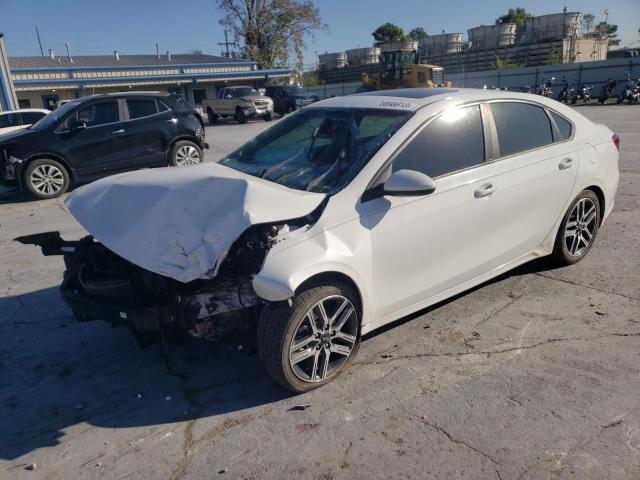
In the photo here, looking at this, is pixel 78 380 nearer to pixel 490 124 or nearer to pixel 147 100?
pixel 490 124

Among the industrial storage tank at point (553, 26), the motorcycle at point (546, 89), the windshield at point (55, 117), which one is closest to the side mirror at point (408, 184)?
the windshield at point (55, 117)

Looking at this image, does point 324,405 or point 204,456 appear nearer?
point 204,456

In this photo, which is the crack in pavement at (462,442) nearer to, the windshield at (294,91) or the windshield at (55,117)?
the windshield at (55,117)

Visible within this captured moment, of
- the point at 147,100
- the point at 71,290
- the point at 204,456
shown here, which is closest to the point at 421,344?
the point at 204,456

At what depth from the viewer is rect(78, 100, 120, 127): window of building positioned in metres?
9.59

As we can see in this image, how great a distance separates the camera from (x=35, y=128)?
9422 mm

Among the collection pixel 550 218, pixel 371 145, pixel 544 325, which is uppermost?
pixel 371 145

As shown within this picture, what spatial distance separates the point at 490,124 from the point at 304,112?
5.05ft

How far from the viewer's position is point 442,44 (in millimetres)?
58219

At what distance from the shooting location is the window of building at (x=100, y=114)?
9.59 meters

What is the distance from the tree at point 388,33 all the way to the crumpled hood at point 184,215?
8710 centimetres

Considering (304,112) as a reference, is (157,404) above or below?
below

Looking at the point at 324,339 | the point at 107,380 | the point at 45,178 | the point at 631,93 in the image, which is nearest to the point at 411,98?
the point at 324,339

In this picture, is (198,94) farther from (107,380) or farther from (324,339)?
(324,339)
